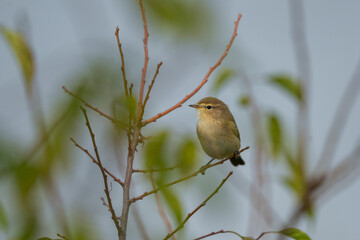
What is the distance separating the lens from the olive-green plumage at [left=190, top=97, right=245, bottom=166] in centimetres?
580

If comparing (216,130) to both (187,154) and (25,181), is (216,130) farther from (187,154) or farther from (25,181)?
(25,181)

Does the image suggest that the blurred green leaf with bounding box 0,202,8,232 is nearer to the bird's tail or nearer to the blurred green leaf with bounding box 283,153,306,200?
the blurred green leaf with bounding box 283,153,306,200

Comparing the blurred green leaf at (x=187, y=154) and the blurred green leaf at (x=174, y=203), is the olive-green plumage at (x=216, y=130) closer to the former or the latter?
the blurred green leaf at (x=187, y=154)

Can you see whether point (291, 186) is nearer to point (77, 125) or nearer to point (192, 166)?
point (192, 166)

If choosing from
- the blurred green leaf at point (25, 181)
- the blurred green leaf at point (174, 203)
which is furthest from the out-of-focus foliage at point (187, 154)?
the blurred green leaf at point (25, 181)

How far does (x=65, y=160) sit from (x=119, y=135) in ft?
1.92

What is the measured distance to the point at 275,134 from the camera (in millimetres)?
3650

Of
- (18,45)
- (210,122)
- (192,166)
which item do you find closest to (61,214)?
(18,45)

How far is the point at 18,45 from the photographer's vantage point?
264 cm

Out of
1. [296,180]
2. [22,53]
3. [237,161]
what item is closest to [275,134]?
[296,180]

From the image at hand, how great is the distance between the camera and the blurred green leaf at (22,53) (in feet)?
7.97

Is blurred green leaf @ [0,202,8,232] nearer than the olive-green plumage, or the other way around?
blurred green leaf @ [0,202,8,232]

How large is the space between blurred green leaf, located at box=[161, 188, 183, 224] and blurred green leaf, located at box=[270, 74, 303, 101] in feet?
4.57

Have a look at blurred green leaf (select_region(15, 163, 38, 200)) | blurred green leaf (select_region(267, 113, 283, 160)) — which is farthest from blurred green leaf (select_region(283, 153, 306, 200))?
blurred green leaf (select_region(15, 163, 38, 200))
